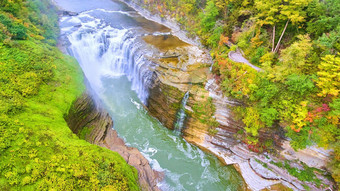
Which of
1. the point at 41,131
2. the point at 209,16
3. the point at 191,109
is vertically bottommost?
the point at 41,131

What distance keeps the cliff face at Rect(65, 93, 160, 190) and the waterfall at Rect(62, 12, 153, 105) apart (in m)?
6.40

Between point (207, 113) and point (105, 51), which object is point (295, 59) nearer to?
point (207, 113)

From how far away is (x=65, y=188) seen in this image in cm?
820

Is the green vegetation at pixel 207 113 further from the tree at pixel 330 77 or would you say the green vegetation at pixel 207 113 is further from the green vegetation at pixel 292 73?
the tree at pixel 330 77

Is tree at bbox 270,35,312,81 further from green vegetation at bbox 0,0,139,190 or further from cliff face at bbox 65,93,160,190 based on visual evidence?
green vegetation at bbox 0,0,139,190

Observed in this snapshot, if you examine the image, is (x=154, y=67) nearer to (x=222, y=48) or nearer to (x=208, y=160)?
(x=222, y=48)

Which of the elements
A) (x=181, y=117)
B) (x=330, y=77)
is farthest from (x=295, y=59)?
(x=181, y=117)

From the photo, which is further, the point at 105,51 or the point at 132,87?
the point at 105,51

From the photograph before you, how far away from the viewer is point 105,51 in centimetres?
2480

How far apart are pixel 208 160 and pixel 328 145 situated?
8270 millimetres

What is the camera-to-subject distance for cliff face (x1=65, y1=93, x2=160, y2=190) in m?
13.0

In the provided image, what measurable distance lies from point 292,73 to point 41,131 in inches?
649

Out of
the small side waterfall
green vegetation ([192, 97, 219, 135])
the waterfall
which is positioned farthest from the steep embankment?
the waterfall

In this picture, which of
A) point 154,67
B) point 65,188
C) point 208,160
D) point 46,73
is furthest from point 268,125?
point 46,73
